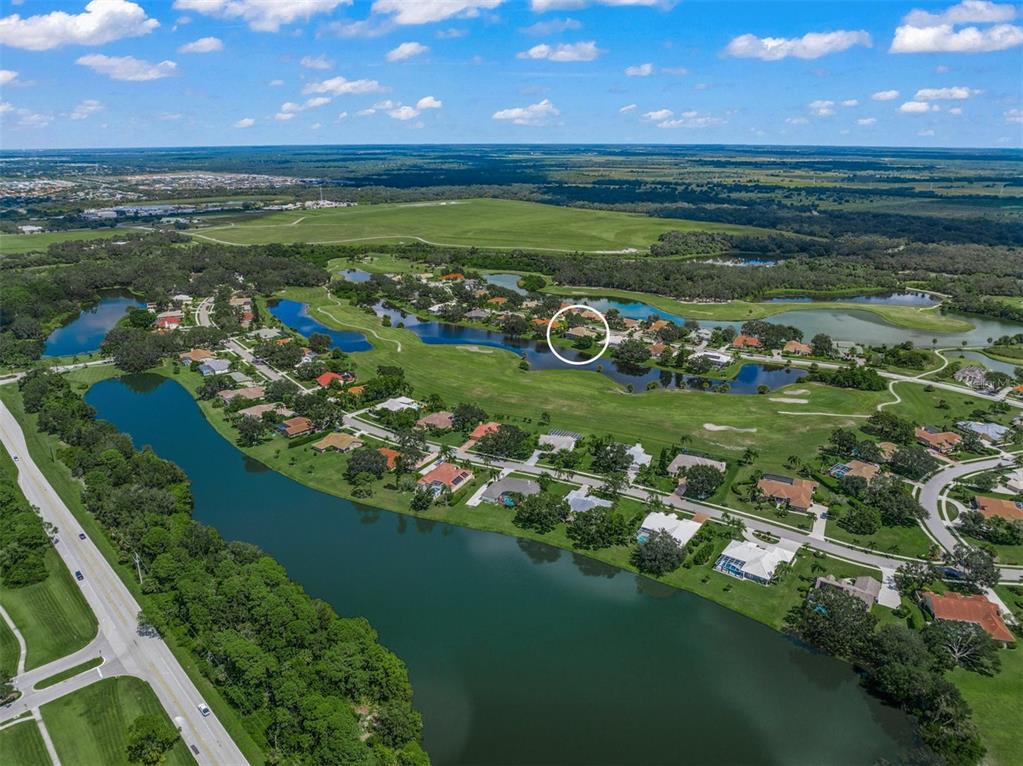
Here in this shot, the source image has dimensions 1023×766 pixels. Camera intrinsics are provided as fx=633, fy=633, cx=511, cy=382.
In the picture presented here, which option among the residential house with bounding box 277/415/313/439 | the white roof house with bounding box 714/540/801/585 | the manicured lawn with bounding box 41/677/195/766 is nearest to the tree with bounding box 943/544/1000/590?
the white roof house with bounding box 714/540/801/585

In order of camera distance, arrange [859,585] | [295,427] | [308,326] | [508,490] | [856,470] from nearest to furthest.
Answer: [859,585] → [508,490] → [856,470] → [295,427] → [308,326]

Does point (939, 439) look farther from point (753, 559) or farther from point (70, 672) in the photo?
point (70, 672)

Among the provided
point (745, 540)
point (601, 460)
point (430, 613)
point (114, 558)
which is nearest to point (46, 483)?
point (114, 558)

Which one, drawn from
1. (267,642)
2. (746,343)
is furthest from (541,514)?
(746,343)

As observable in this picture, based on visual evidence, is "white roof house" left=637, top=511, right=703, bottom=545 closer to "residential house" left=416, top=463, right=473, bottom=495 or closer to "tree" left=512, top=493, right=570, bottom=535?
"tree" left=512, top=493, right=570, bottom=535

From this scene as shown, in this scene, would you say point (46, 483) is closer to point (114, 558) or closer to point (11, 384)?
point (114, 558)

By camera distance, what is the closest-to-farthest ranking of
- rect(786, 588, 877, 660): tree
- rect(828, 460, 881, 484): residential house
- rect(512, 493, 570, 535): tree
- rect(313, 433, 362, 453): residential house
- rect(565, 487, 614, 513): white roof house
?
rect(786, 588, 877, 660): tree, rect(512, 493, 570, 535): tree, rect(565, 487, 614, 513): white roof house, rect(828, 460, 881, 484): residential house, rect(313, 433, 362, 453): residential house

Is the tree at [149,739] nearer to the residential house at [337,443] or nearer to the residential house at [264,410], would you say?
the residential house at [337,443]

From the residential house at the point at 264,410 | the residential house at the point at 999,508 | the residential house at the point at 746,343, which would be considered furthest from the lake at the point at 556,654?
the residential house at the point at 746,343
